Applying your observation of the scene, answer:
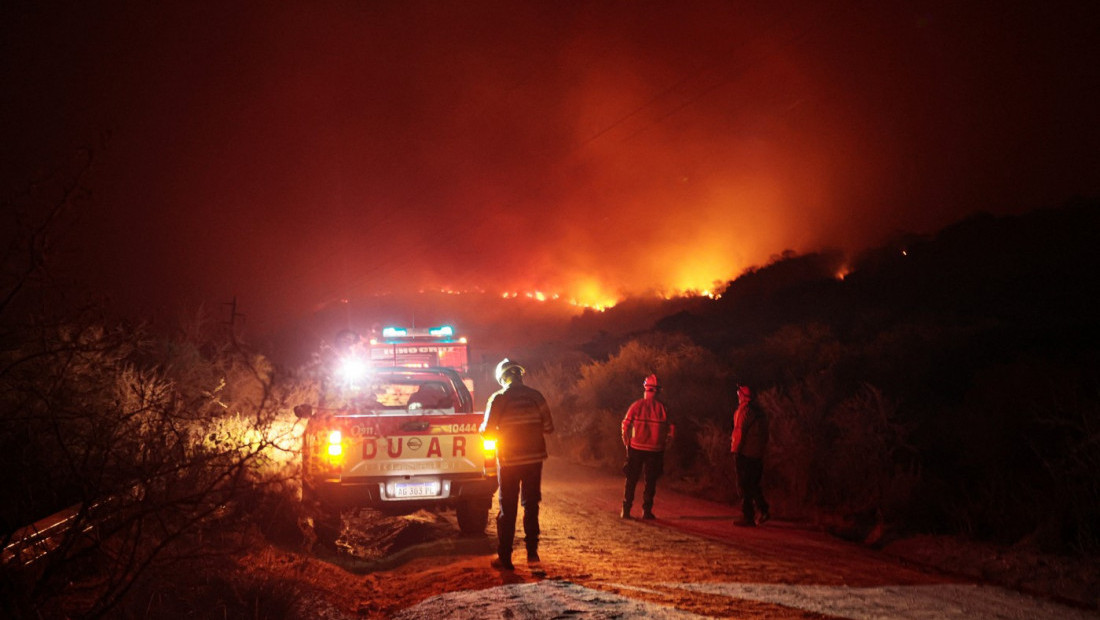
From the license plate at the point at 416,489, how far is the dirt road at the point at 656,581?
62cm

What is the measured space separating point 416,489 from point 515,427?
1.68 m

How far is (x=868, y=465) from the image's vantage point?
1178cm

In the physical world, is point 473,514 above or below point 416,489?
below

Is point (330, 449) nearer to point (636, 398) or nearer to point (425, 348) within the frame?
point (425, 348)

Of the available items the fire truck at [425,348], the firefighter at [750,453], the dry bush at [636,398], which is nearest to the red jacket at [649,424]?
the firefighter at [750,453]

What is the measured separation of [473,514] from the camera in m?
9.70

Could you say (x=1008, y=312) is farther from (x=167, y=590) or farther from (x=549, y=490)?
(x=167, y=590)

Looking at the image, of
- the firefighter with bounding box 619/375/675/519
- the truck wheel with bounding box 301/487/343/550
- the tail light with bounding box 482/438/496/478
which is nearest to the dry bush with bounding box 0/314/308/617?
the truck wheel with bounding box 301/487/343/550

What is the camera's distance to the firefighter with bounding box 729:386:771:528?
11.2 metres

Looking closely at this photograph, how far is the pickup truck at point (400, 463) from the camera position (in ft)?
29.2

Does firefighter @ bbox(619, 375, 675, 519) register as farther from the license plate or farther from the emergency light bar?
the emergency light bar

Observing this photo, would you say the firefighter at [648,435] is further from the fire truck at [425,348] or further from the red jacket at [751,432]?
the fire truck at [425,348]

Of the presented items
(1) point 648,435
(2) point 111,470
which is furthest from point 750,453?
(2) point 111,470

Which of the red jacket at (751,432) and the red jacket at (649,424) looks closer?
the red jacket at (751,432)
